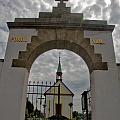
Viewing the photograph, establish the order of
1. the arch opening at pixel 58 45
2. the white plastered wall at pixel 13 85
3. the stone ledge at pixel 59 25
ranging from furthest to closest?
the stone ledge at pixel 59 25, the arch opening at pixel 58 45, the white plastered wall at pixel 13 85

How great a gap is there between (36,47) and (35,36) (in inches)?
16.4

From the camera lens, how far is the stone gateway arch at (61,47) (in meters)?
6.42

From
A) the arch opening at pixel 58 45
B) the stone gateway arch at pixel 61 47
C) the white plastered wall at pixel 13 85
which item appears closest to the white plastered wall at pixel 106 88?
the stone gateway arch at pixel 61 47

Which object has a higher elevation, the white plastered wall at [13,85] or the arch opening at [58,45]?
the arch opening at [58,45]

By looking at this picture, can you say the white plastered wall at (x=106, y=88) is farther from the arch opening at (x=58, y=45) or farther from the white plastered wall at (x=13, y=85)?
the white plastered wall at (x=13, y=85)

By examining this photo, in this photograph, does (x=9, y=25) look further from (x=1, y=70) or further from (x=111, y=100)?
(x=111, y=100)

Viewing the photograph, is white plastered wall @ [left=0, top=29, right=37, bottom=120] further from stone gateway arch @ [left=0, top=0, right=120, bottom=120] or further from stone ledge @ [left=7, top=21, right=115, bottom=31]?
stone ledge @ [left=7, top=21, right=115, bottom=31]

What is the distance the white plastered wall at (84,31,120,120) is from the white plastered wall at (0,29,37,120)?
2279mm

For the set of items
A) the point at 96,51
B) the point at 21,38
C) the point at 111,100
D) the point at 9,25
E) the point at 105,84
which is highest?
the point at 9,25

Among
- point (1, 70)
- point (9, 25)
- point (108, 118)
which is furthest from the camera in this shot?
point (9, 25)

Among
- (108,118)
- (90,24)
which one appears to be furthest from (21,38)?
(108,118)

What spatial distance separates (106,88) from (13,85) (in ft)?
9.84

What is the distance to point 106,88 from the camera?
6.57m

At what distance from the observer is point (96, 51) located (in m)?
6.98
